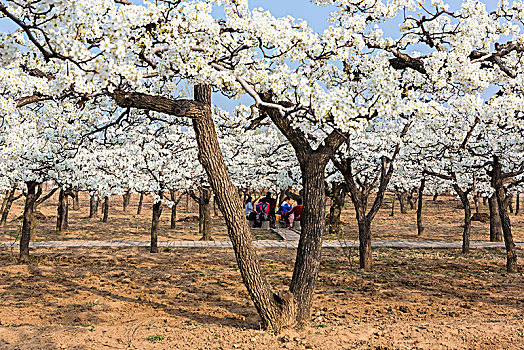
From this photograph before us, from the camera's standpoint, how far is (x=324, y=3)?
813 cm

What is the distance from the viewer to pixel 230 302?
8.63 metres

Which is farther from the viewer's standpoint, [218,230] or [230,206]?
[218,230]

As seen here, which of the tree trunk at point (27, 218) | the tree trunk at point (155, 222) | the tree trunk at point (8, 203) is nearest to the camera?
the tree trunk at point (27, 218)

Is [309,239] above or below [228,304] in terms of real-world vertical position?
above

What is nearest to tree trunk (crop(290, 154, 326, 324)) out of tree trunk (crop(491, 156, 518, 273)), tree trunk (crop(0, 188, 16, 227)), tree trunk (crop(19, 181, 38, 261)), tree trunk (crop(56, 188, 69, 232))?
tree trunk (crop(491, 156, 518, 273))

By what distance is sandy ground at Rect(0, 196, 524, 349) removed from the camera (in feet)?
19.0

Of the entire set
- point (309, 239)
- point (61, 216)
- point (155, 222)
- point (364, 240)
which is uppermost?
point (309, 239)

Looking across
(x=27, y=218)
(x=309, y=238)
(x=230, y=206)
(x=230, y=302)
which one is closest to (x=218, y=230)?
(x=27, y=218)

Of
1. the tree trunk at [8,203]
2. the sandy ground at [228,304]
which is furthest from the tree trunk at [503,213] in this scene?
the tree trunk at [8,203]

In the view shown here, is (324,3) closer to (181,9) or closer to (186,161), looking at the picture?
(181,9)

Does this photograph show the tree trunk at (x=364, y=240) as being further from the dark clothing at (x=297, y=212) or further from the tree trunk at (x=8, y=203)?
the tree trunk at (x=8, y=203)

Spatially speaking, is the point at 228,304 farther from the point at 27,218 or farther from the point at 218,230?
the point at 218,230

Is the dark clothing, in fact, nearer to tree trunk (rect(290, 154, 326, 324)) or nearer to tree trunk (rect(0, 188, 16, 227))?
Result: tree trunk (rect(0, 188, 16, 227))

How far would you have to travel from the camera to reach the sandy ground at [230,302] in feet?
19.0
